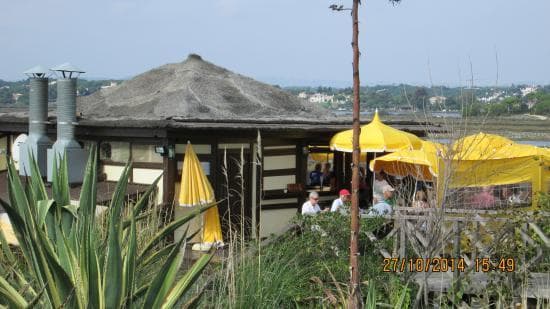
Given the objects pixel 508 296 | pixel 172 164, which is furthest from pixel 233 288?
pixel 172 164

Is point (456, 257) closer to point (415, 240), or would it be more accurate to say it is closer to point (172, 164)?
point (415, 240)

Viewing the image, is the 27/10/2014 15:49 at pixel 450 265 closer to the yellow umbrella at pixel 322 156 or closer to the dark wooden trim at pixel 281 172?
the dark wooden trim at pixel 281 172

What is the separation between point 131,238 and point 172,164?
30.2ft

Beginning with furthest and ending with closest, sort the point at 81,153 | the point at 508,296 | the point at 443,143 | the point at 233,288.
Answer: the point at 81,153, the point at 508,296, the point at 443,143, the point at 233,288

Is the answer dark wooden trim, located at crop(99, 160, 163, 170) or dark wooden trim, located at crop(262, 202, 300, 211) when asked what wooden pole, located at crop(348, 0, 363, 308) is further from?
dark wooden trim, located at crop(262, 202, 300, 211)

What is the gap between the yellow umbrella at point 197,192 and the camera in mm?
12984

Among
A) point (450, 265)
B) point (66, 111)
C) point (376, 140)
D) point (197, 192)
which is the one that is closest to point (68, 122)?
point (66, 111)

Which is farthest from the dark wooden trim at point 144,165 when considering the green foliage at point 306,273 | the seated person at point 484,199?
the seated person at point 484,199

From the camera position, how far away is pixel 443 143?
6.80 meters

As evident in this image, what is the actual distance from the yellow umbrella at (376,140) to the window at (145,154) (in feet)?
10.6

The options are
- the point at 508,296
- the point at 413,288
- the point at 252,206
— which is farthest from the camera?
the point at 252,206

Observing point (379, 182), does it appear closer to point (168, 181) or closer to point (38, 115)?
point (168, 181)

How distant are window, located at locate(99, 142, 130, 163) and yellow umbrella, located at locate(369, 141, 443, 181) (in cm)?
447

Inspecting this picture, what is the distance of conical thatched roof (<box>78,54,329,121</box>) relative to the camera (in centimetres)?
1488
